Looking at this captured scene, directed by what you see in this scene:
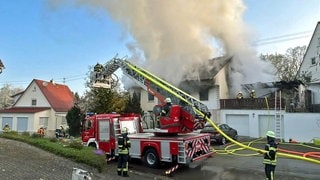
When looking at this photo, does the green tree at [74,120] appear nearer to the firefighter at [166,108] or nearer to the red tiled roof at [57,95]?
the red tiled roof at [57,95]

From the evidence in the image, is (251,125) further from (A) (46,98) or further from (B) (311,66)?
(A) (46,98)

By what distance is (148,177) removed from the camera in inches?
450

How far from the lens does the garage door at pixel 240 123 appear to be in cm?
2820

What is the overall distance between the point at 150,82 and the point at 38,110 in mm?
25434

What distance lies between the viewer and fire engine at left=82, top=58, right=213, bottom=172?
12881 millimetres

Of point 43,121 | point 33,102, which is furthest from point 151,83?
point 33,102

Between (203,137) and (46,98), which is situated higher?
(46,98)

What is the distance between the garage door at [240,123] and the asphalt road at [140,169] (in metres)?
12.4

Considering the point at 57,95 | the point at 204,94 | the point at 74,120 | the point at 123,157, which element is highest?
the point at 57,95

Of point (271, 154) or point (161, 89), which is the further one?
point (161, 89)

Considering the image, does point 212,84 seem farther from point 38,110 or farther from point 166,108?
point 38,110

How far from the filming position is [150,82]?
15.6m

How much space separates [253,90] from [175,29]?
31.1 ft

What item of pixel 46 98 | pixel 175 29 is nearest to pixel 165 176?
pixel 175 29
